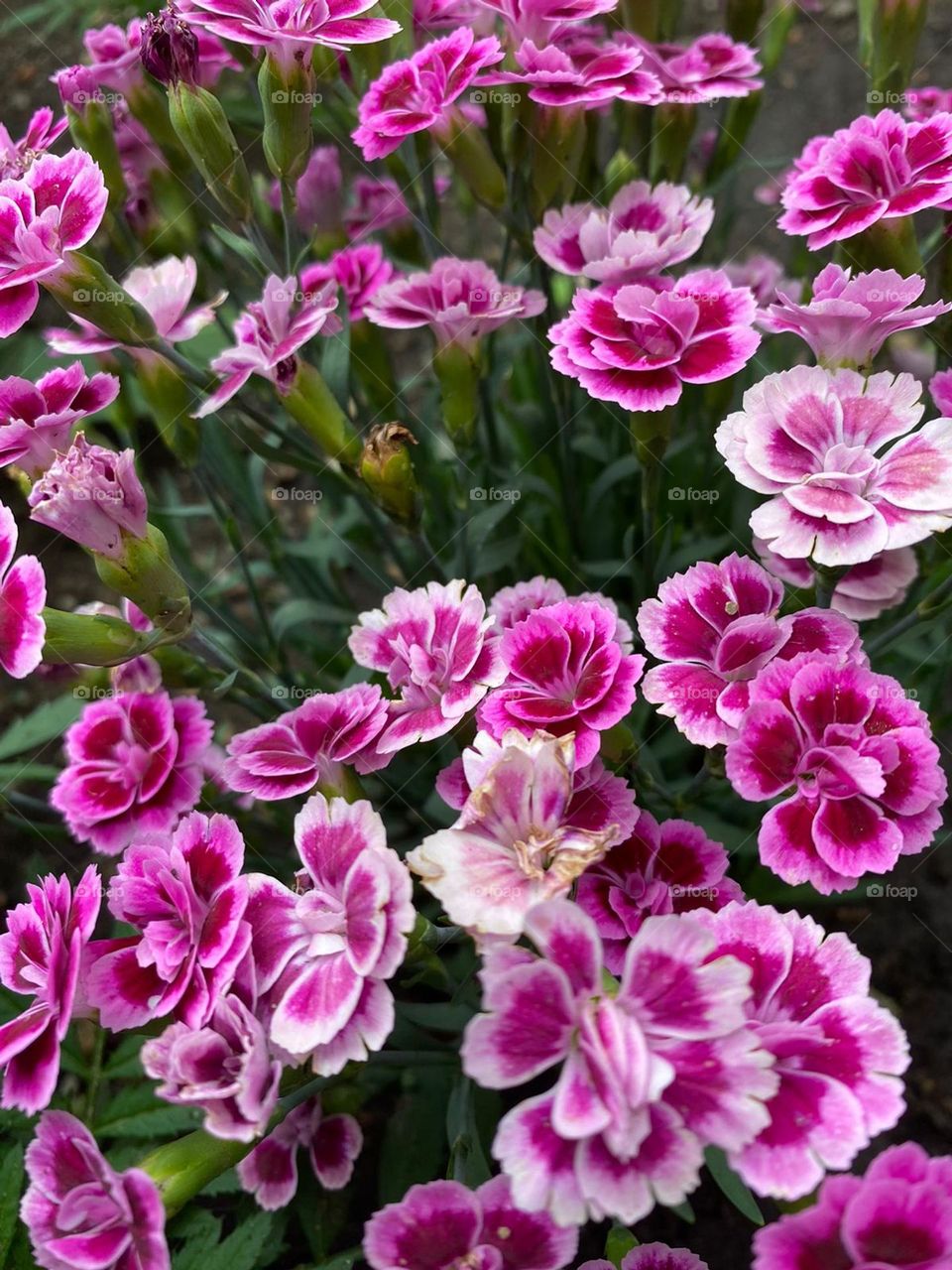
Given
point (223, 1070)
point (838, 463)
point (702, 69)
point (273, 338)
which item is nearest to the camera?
point (223, 1070)

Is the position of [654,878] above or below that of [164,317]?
below

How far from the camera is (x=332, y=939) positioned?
86 centimetres

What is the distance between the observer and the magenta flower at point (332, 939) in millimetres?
799

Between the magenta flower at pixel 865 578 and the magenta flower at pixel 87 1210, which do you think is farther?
the magenta flower at pixel 865 578

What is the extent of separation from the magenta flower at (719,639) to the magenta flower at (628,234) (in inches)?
14.8

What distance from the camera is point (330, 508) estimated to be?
77.6 inches

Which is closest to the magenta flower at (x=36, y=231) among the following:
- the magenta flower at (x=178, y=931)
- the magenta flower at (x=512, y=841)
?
the magenta flower at (x=178, y=931)

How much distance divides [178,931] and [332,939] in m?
0.14

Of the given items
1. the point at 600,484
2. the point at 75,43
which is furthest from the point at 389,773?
the point at 75,43

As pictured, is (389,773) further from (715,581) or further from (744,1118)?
(744,1118)

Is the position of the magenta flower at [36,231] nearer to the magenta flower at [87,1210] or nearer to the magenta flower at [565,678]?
the magenta flower at [565,678]

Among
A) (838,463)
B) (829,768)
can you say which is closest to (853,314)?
(838,463)

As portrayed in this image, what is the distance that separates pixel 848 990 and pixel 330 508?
54.2 inches

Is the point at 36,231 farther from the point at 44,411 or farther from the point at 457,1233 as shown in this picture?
the point at 457,1233
